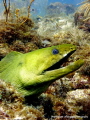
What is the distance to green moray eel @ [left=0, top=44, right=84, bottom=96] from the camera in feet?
7.49

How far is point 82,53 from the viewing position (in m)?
5.30

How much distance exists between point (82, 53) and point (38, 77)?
3.45m

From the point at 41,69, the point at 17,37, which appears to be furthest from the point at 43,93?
the point at 17,37

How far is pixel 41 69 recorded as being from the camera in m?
2.35

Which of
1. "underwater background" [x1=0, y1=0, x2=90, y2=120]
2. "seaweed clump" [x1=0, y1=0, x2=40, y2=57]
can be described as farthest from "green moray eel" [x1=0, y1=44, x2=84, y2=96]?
"seaweed clump" [x1=0, y1=0, x2=40, y2=57]

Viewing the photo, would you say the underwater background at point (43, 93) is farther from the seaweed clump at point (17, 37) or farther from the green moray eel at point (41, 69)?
the green moray eel at point (41, 69)

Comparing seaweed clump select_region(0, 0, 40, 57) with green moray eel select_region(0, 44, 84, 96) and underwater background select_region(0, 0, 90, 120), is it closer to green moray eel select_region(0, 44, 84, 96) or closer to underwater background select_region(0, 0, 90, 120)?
underwater background select_region(0, 0, 90, 120)

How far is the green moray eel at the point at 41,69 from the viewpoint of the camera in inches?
89.9

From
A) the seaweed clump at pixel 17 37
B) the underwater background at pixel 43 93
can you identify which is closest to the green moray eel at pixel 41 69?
the underwater background at pixel 43 93

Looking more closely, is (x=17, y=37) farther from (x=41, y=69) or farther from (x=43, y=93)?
(x=41, y=69)

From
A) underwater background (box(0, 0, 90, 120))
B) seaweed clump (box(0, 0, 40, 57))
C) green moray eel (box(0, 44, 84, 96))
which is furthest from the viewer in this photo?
seaweed clump (box(0, 0, 40, 57))

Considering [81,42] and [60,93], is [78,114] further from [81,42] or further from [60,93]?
[81,42]

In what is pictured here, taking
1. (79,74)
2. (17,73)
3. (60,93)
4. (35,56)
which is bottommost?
(60,93)

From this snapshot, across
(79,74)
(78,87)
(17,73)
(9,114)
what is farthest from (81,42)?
(9,114)
